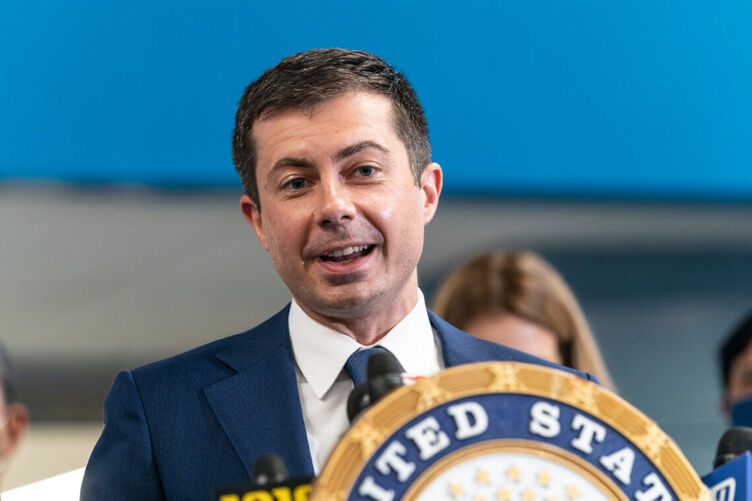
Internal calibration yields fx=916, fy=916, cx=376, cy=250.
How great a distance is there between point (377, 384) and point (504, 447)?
0.09 metres

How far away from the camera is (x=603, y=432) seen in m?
0.58

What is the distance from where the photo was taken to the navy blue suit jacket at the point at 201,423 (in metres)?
0.81

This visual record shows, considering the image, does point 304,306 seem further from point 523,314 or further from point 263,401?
point 523,314

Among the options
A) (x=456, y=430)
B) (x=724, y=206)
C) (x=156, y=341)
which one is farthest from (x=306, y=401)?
(x=724, y=206)

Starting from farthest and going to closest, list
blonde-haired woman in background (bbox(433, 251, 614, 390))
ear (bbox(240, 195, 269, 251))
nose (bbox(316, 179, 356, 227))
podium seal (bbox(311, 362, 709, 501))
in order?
1. blonde-haired woman in background (bbox(433, 251, 614, 390))
2. ear (bbox(240, 195, 269, 251))
3. nose (bbox(316, 179, 356, 227))
4. podium seal (bbox(311, 362, 709, 501))

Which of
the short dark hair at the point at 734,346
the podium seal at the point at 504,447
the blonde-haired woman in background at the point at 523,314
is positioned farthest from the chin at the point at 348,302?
the short dark hair at the point at 734,346

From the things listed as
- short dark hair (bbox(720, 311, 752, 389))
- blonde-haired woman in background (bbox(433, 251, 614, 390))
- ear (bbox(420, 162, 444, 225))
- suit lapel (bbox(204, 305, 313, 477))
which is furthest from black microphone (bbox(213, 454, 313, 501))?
short dark hair (bbox(720, 311, 752, 389))

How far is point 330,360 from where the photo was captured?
33.7 inches

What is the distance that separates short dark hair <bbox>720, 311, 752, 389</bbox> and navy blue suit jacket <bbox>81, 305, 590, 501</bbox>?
120 centimetres

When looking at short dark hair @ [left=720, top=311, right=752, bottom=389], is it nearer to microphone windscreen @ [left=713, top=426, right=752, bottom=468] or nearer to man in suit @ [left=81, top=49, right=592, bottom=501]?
man in suit @ [left=81, top=49, right=592, bottom=501]

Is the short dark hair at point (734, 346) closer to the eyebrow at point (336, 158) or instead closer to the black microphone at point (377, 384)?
the eyebrow at point (336, 158)

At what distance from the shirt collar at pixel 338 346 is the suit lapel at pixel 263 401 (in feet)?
0.05

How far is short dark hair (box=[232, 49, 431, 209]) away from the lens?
849 millimetres

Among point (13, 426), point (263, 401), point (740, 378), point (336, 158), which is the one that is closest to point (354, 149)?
point (336, 158)
